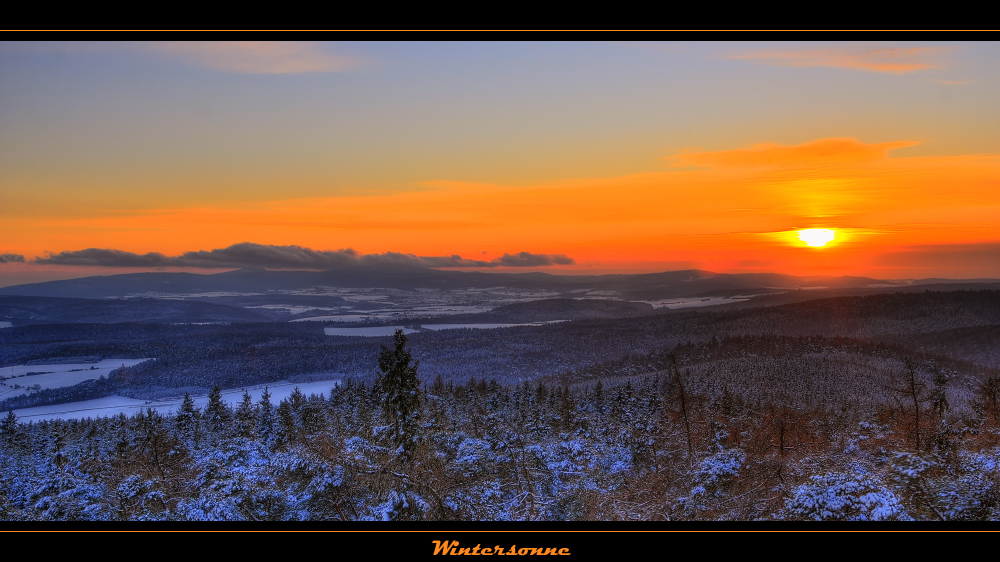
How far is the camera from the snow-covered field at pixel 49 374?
53.7m

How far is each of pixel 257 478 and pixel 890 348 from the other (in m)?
81.9

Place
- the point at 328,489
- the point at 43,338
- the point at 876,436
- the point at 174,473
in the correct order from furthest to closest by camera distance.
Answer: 1. the point at 43,338
2. the point at 876,436
3. the point at 174,473
4. the point at 328,489

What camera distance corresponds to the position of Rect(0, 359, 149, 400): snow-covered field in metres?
53.7

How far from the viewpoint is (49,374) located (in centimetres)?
5788

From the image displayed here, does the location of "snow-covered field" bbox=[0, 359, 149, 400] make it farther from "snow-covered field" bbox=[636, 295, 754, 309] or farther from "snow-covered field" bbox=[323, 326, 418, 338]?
"snow-covered field" bbox=[636, 295, 754, 309]

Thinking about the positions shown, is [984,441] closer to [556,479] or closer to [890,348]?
[556,479]

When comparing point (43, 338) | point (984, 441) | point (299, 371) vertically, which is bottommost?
point (299, 371)

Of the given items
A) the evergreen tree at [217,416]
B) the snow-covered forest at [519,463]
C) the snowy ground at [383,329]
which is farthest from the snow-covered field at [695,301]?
the evergreen tree at [217,416]

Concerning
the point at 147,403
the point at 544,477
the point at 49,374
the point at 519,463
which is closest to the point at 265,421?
the point at 519,463

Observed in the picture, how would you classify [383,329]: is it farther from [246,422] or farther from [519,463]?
[519,463]

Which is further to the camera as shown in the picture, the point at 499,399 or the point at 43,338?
the point at 43,338

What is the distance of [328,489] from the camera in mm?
11203

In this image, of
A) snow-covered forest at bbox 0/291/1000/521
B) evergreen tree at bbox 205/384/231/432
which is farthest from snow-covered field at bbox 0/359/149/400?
evergreen tree at bbox 205/384/231/432
